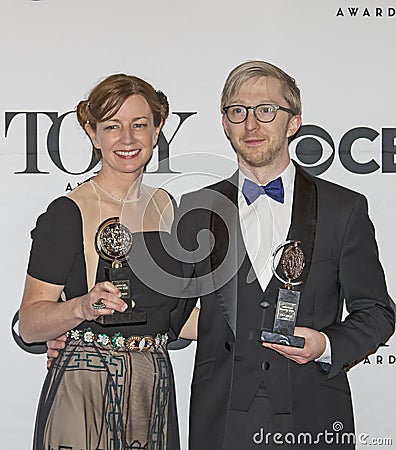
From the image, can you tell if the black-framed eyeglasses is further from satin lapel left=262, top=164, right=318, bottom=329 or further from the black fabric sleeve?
the black fabric sleeve

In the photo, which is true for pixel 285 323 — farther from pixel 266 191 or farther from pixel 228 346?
pixel 266 191

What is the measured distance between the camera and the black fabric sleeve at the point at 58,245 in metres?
2.51

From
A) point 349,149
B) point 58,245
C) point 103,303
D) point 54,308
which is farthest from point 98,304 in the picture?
point 349,149

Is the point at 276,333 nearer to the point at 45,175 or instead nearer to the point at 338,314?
the point at 338,314

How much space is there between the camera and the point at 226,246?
2.59m

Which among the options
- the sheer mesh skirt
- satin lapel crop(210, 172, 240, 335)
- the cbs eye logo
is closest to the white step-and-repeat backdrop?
the cbs eye logo

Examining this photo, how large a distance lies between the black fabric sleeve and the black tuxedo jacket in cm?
36

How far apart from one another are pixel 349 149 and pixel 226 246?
0.71 m

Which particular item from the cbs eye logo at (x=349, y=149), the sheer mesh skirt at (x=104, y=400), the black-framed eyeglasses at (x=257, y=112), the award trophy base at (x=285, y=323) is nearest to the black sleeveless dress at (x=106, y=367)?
the sheer mesh skirt at (x=104, y=400)

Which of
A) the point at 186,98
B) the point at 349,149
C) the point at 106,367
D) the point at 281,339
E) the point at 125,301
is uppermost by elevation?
the point at 186,98

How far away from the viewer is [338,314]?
2.56 metres

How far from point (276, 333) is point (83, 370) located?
630 mm

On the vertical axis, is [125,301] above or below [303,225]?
below

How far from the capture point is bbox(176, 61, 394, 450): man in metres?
2.50
